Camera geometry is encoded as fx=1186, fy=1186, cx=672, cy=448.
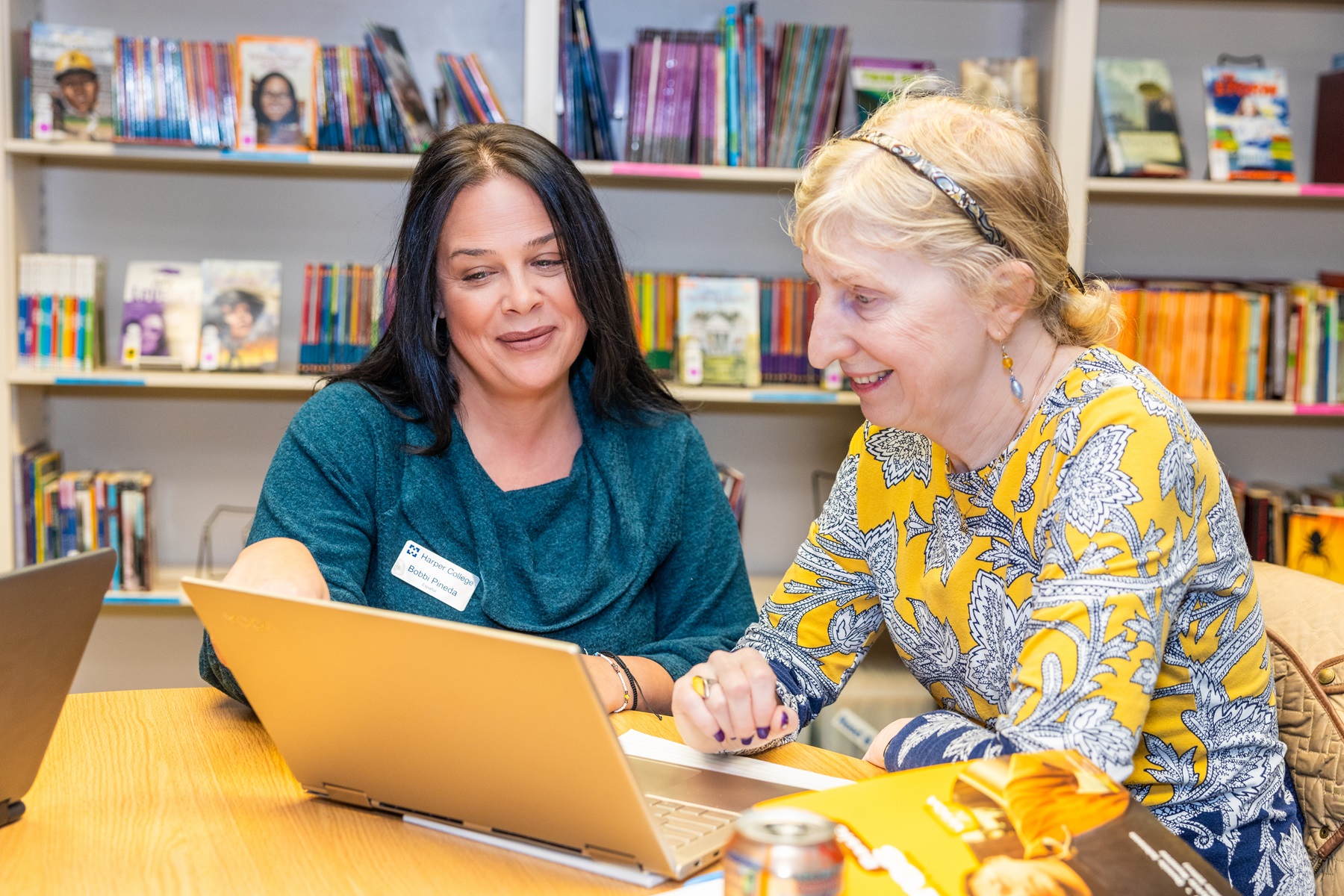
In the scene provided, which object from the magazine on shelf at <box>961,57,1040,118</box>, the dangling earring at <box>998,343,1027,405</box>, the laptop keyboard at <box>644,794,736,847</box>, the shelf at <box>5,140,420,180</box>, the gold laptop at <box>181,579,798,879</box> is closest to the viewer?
the gold laptop at <box>181,579,798,879</box>

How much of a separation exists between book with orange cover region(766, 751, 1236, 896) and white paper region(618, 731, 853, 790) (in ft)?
0.88

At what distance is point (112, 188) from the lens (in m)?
2.92

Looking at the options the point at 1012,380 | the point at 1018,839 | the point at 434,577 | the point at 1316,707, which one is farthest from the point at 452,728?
the point at 1316,707

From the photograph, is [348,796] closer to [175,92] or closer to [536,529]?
[536,529]

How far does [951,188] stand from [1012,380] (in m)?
0.20

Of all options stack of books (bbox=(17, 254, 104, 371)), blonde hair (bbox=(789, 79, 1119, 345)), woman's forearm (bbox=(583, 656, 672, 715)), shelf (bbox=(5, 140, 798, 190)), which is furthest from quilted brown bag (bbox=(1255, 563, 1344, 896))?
stack of books (bbox=(17, 254, 104, 371))

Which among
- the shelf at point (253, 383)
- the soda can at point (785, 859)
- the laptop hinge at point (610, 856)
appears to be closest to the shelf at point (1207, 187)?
the shelf at point (253, 383)

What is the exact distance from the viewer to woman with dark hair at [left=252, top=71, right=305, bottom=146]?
2.66 m

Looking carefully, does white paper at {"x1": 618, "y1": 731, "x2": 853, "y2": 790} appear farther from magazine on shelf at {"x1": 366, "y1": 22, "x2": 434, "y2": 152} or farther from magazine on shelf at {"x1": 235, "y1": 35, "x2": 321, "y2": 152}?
magazine on shelf at {"x1": 235, "y1": 35, "x2": 321, "y2": 152}

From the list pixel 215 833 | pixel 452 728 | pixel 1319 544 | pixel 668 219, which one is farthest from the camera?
pixel 668 219

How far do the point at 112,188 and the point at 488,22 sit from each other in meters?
1.01

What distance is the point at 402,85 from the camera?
270cm

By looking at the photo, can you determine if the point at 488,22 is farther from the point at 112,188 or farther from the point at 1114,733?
the point at 1114,733

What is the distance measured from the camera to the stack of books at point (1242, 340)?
9.29 feet
